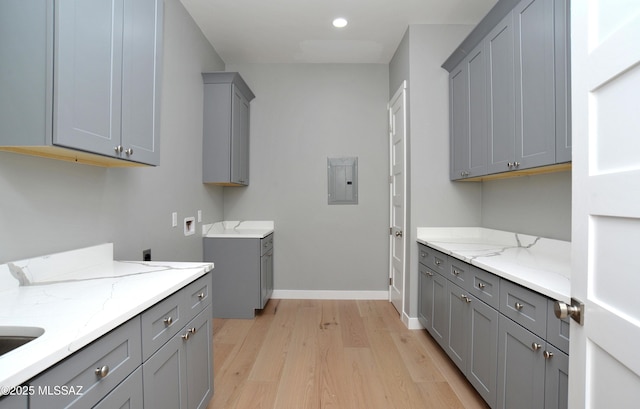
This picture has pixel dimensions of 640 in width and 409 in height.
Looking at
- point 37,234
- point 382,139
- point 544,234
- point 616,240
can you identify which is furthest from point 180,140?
point 544,234

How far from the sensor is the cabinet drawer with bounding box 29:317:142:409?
0.72 meters

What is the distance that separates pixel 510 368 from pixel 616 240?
3.74 ft

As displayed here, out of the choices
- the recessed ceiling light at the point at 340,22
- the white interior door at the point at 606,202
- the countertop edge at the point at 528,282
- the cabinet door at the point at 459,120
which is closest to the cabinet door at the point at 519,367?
the countertop edge at the point at 528,282

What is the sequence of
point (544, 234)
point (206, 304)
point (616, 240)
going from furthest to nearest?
point (544, 234) → point (206, 304) → point (616, 240)

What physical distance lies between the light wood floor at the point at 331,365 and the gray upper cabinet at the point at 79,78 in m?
1.64

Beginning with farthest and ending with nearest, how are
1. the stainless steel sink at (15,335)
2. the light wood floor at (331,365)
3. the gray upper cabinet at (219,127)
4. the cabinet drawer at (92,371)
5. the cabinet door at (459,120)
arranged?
the gray upper cabinet at (219,127) < the cabinet door at (459,120) < the light wood floor at (331,365) < the stainless steel sink at (15,335) < the cabinet drawer at (92,371)

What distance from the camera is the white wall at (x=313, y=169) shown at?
3768 millimetres

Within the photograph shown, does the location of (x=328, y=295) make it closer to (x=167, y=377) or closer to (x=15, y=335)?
(x=167, y=377)

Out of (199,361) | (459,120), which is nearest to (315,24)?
(459,120)

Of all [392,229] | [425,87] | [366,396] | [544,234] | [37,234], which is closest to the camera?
[37,234]

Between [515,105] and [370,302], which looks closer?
[515,105]

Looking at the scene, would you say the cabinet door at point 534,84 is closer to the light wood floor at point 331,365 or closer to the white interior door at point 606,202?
the white interior door at point 606,202

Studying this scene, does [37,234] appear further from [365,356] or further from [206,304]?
[365,356]

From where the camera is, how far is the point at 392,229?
362 centimetres
